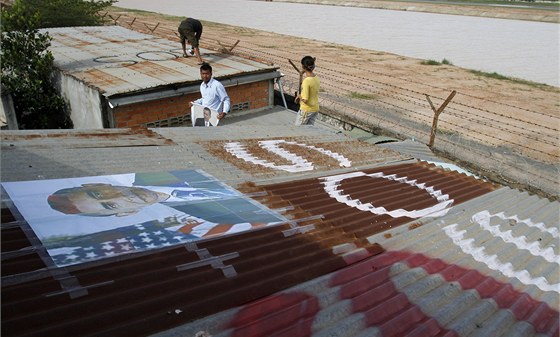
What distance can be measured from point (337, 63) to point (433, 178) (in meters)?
23.5

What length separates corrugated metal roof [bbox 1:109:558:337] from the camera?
2557mm

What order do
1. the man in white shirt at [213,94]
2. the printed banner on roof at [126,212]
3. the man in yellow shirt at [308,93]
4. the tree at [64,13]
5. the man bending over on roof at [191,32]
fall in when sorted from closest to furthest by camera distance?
the printed banner on roof at [126,212] → the man in yellow shirt at [308,93] → the man in white shirt at [213,94] → the man bending over on roof at [191,32] → the tree at [64,13]

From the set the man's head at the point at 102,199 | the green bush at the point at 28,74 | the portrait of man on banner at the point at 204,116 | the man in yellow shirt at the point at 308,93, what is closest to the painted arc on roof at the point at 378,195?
the man's head at the point at 102,199

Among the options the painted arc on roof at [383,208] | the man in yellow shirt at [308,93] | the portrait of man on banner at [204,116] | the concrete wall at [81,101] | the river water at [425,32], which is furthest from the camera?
the river water at [425,32]

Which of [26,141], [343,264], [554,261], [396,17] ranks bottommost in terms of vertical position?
[554,261]

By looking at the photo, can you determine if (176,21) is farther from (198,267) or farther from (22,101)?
(198,267)

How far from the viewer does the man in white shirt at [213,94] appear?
25.6 ft

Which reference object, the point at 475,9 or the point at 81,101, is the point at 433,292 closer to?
A: the point at 81,101

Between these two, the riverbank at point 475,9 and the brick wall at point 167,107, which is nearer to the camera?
the brick wall at point 167,107

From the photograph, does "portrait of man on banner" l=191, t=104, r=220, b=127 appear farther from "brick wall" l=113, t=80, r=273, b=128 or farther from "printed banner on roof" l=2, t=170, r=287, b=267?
"printed banner on roof" l=2, t=170, r=287, b=267

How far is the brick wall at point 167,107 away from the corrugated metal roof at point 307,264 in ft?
8.55

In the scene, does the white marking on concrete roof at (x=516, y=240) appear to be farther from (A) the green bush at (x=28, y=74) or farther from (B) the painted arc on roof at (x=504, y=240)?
(A) the green bush at (x=28, y=74)

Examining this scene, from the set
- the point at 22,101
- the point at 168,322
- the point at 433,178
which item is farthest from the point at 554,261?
the point at 22,101

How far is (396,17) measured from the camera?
5541 centimetres
